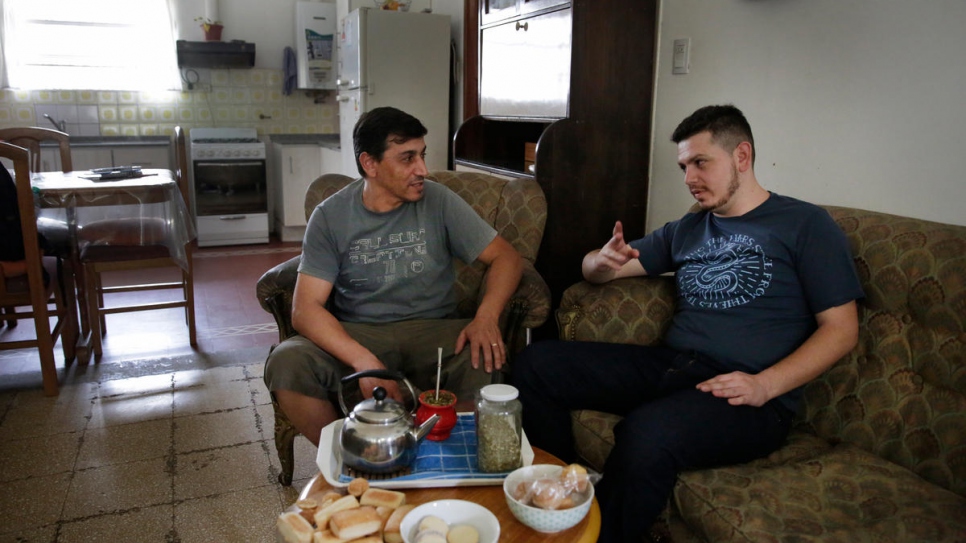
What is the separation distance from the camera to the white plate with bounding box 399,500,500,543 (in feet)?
3.55

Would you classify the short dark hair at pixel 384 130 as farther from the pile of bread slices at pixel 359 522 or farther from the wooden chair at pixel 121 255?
the wooden chair at pixel 121 255

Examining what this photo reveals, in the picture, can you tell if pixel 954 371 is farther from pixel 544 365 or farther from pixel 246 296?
pixel 246 296

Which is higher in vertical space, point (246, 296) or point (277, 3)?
point (277, 3)

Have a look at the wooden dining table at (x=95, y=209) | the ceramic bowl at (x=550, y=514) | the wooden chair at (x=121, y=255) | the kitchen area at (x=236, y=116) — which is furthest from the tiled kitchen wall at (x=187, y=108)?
the ceramic bowl at (x=550, y=514)

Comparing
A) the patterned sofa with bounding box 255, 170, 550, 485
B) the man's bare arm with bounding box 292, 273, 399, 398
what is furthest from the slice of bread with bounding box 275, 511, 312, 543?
the patterned sofa with bounding box 255, 170, 550, 485

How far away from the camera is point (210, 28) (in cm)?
566

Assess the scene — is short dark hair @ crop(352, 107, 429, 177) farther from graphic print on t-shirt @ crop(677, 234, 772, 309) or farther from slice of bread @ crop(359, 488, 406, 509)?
slice of bread @ crop(359, 488, 406, 509)

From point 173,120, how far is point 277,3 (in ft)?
4.38

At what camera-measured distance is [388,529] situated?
1094 millimetres

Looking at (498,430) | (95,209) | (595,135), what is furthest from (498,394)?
(95,209)

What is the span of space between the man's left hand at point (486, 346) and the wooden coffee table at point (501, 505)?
1.65 ft

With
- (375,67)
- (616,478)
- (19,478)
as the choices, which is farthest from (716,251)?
(375,67)

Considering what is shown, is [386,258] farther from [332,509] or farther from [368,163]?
[332,509]

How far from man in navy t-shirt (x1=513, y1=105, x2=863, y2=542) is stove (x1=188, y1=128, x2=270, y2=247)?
434cm
